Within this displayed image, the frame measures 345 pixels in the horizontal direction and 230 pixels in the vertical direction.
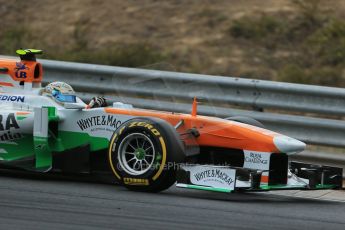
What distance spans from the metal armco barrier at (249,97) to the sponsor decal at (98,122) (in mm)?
837

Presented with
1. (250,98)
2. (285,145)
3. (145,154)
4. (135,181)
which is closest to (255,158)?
(285,145)

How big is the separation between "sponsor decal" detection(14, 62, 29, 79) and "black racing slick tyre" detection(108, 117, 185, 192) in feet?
5.57

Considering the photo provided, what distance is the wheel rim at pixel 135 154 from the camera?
9.95 metres

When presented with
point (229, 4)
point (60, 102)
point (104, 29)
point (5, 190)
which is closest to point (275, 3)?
point (229, 4)

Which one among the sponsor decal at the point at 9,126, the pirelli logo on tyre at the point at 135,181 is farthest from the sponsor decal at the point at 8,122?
the pirelli logo on tyre at the point at 135,181

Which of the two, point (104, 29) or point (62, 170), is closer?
point (62, 170)

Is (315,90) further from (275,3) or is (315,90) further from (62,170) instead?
(275,3)

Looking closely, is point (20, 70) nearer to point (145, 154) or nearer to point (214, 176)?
point (145, 154)

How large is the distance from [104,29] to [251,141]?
37.3ft

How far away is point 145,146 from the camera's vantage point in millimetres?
10008

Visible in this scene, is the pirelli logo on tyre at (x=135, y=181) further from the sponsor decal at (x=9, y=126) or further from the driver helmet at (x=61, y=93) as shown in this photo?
the sponsor decal at (x=9, y=126)

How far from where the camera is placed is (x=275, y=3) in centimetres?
2062

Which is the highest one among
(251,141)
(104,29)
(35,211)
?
(104,29)

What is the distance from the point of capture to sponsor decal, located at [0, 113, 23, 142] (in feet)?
35.4
